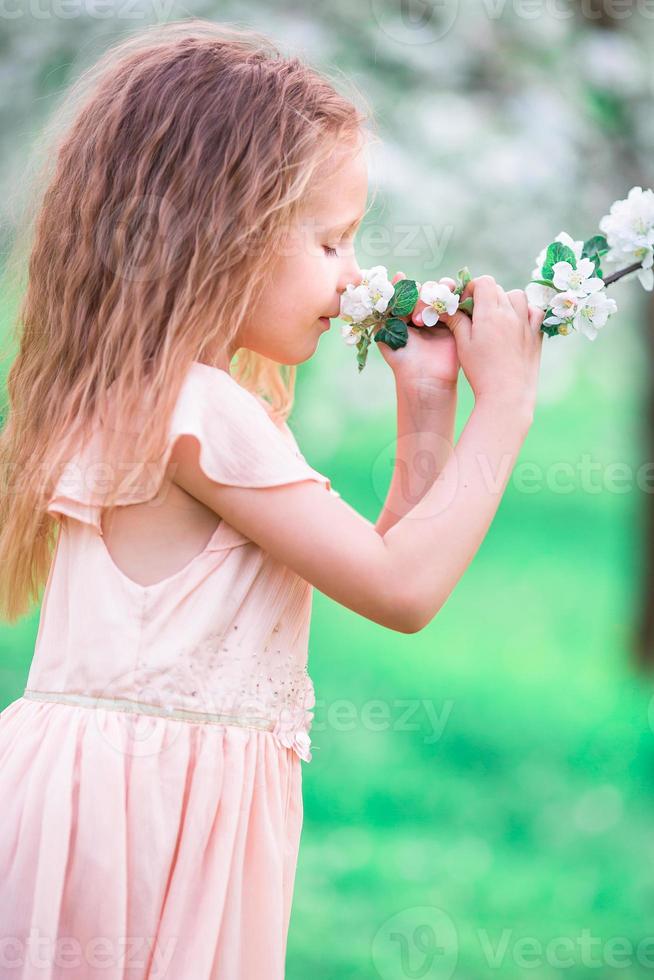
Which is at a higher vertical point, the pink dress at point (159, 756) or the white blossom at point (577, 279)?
the white blossom at point (577, 279)

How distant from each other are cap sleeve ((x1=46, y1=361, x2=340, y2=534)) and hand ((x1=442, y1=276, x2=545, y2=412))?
0.76 feet

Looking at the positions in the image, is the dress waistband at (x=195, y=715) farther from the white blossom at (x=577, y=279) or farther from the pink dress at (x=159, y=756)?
the white blossom at (x=577, y=279)

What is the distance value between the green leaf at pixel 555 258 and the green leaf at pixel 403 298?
0.15 metres

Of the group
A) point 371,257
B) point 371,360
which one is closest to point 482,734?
point 371,360

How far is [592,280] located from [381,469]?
2.25 m

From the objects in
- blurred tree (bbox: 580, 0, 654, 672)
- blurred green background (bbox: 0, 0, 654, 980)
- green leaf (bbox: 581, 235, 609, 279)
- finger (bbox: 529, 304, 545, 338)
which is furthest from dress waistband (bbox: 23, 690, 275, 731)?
blurred tree (bbox: 580, 0, 654, 672)

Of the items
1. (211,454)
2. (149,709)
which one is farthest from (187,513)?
(149,709)

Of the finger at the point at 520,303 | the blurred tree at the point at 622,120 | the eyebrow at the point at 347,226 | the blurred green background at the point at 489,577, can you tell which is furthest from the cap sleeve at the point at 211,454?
the blurred tree at the point at 622,120

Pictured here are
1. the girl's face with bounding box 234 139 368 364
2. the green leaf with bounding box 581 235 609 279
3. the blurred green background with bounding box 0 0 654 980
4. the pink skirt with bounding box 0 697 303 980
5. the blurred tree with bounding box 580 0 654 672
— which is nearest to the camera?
the pink skirt with bounding box 0 697 303 980

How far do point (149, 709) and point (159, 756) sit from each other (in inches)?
1.9

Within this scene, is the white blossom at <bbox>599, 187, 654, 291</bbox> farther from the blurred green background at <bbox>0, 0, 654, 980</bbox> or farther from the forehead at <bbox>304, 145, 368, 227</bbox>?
the blurred green background at <bbox>0, 0, 654, 980</bbox>

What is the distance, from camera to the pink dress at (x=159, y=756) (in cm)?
107

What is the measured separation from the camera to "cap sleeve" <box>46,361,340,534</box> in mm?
1087

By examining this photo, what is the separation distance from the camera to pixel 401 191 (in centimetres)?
382
